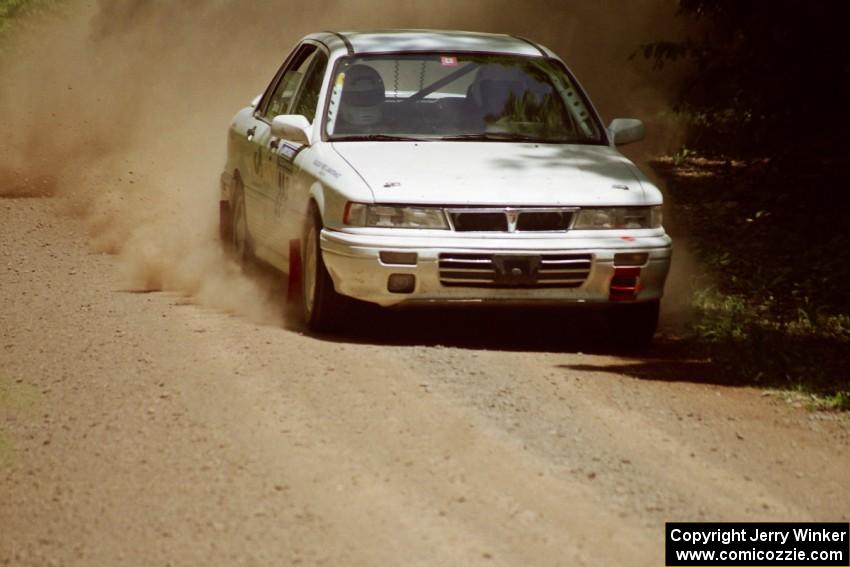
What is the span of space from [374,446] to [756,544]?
1.71 meters

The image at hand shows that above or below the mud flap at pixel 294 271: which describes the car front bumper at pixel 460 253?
above

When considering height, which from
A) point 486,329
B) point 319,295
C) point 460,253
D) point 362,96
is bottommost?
point 486,329

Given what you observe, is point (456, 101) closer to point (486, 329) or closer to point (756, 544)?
point (486, 329)

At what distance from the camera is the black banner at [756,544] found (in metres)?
5.79

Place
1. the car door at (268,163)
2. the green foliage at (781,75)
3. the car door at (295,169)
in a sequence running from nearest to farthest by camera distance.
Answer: the car door at (295,169), the car door at (268,163), the green foliage at (781,75)

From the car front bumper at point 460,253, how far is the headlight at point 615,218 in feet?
0.23

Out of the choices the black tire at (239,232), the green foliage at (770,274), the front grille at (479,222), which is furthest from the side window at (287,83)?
the green foliage at (770,274)

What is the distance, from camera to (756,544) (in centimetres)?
596

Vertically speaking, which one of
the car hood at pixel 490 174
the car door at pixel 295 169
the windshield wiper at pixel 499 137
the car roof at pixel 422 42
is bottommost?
the car door at pixel 295 169

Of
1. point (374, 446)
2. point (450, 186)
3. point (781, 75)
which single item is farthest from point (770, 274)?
point (374, 446)

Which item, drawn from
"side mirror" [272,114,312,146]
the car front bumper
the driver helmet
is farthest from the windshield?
the car front bumper

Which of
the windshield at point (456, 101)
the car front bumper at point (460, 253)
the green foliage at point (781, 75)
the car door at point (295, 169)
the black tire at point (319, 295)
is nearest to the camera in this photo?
the car front bumper at point (460, 253)

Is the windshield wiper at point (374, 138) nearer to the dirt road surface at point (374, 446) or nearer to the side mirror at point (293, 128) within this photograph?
the side mirror at point (293, 128)

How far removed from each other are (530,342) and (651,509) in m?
3.66
